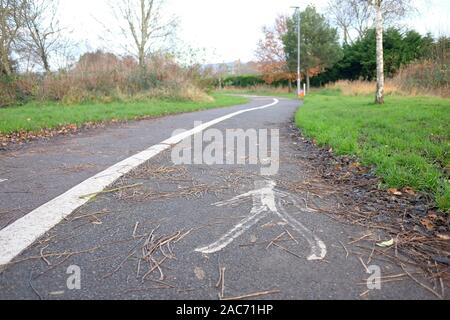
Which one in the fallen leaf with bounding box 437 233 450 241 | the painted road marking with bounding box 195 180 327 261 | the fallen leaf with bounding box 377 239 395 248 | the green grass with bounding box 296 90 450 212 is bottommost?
the fallen leaf with bounding box 377 239 395 248

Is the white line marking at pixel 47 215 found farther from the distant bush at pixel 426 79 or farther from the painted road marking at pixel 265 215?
the distant bush at pixel 426 79

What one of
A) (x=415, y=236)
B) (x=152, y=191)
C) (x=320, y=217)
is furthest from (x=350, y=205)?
(x=152, y=191)

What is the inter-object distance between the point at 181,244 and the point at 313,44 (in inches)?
1510

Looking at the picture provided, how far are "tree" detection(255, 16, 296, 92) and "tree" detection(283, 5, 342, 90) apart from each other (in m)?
2.14

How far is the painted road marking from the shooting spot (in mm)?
2100

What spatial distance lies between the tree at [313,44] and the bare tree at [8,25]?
89.9 ft

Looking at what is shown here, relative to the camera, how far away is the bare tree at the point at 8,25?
16.4m

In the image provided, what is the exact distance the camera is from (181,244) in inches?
84.9

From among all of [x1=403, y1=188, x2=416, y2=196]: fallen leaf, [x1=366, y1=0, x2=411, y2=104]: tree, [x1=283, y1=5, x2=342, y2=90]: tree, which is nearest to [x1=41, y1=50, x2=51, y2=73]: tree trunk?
[x1=366, y1=0, x2=411, y2=104]: tree

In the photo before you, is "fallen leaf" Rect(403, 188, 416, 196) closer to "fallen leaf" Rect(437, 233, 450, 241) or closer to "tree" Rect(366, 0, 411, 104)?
"fallen leaf" Rect(437, 233, 450, 241)

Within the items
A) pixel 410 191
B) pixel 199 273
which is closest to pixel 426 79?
pixel 410 191

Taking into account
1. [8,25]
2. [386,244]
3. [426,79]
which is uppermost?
[8,25]

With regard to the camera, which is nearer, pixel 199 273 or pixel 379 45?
pixel 199 273

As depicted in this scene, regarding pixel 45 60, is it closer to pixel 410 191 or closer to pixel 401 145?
pixel 401 145
